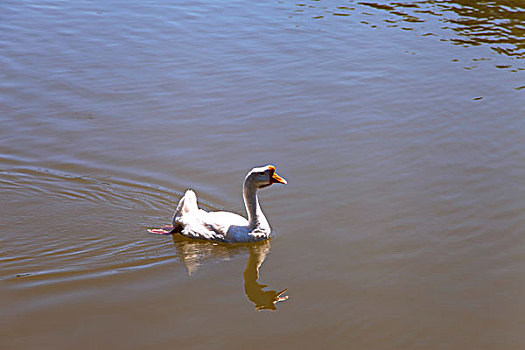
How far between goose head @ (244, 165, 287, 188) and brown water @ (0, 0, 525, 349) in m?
0.75

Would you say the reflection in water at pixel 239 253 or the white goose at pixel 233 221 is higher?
the white goose at pixel 233 221

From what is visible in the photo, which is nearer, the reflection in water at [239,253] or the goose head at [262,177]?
the reflection in water at [239,253]

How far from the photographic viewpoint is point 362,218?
30.8 ft

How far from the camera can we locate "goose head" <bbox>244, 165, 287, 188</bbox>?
8.79 metres

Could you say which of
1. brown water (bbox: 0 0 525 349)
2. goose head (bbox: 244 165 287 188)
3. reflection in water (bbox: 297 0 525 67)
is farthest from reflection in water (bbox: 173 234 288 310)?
reflection in water (bbox: 297 0 525 67)

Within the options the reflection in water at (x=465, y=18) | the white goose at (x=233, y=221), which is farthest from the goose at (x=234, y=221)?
the reflection in water at (x=465, y=18)

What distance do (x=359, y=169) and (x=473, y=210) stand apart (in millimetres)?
1919

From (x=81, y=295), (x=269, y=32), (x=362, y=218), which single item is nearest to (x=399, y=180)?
(x=362, y=218)

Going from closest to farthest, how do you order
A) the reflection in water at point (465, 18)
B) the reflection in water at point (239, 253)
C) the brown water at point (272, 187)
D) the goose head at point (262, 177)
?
1. the brown water at point (272, 187)
2. the reflection in water at point (239, 253)
3. the goose head at point (262, 177)
4. the reflection in water at point (465, 18)

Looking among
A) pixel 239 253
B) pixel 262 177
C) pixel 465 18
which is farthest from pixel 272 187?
pixel 465 18

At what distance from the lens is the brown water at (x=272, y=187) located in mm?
7320

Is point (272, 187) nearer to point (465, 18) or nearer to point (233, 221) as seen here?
point (233, 221)

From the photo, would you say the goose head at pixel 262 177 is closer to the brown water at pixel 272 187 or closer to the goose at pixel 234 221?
the goose at pixel 234 221

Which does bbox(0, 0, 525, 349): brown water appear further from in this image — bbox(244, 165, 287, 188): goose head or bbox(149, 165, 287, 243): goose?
bbox(244, 165, 287, 188): goose head
